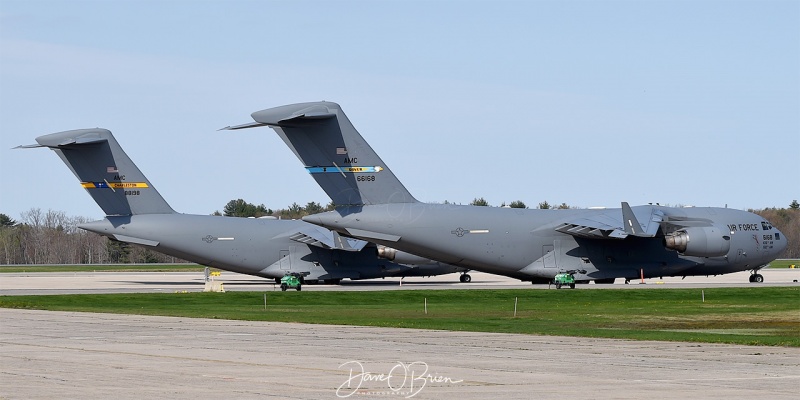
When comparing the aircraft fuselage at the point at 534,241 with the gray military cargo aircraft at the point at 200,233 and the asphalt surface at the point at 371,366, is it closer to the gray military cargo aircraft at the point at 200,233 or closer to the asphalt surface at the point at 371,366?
the gray military cargo aircraft at the point at 200,233

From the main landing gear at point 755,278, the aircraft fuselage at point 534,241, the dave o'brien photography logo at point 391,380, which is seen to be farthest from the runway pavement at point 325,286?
Result: the dave o'brien photography logo at point 391,380

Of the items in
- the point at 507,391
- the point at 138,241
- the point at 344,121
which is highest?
the point at 344,121

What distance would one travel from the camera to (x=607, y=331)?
30.2 metres

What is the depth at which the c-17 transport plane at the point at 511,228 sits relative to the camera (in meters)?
55.0

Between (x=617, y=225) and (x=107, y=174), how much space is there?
28664 mm

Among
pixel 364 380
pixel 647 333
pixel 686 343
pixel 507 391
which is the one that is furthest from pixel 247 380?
pixel 647 333

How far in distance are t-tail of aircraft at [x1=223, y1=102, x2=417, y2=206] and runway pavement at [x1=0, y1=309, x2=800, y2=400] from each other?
79.8 ft

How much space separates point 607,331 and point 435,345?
21.3ft

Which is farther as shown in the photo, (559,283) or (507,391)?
(559,283)

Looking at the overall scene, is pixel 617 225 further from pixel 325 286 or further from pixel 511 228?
pixel 325 286

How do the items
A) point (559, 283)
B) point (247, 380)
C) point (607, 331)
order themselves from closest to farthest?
point (247, 380), point (607, 331), point (559, 283)

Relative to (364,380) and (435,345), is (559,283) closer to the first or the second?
(435,345)

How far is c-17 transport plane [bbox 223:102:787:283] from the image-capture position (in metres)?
55.0

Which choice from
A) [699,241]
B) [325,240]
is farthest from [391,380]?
[325,240]
